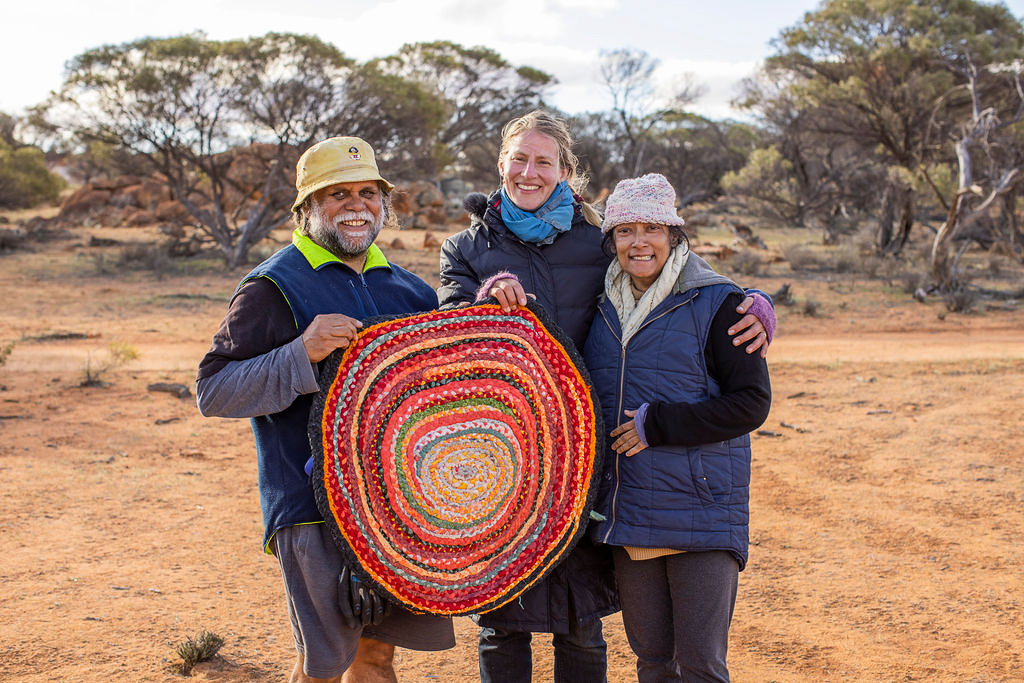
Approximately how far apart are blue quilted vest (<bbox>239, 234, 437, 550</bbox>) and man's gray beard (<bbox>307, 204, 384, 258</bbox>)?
0.10 ft

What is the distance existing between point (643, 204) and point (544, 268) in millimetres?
393

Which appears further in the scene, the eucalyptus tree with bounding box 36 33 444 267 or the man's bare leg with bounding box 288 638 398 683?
the eucalyptus tree with bounding box 36 33 444 267

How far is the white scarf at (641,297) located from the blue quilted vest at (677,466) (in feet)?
0.07

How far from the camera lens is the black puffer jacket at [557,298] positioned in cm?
262

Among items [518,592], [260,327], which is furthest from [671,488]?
[260,327]

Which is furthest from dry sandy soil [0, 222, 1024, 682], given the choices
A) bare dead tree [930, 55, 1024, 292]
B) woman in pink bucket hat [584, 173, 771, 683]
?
bare dead tree [930, 55, 1024, 292]

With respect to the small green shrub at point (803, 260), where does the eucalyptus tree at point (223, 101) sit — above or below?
above

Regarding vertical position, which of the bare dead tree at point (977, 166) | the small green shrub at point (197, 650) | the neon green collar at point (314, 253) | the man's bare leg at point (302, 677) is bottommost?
the small green shrub at point (197, 650)

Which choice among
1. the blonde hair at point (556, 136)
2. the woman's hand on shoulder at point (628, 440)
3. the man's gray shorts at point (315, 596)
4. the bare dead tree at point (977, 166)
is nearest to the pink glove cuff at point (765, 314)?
the woman's hand on shoulder at point (628, 440)

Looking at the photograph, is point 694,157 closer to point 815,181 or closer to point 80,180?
point 815,181

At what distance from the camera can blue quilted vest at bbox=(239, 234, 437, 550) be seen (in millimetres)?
2330

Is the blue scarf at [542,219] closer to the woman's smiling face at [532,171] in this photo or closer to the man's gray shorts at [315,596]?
the woman's smiling face at [532,171]

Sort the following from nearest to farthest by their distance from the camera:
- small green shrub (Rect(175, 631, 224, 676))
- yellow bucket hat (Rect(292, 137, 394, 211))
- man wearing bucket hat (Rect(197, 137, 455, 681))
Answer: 1. man wearing bucket hat (Rect(197, 137, 455, 681))
2. yellow bucket hat (Rect(292, 137, 394, 211))
3. small green shrub (Rect(175, 631, 224, 676))

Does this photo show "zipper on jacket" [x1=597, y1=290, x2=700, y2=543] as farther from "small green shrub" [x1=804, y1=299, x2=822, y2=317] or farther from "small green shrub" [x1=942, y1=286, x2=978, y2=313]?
"small green shrub" [x1=942, y1=286, x2=978, y2=313]
